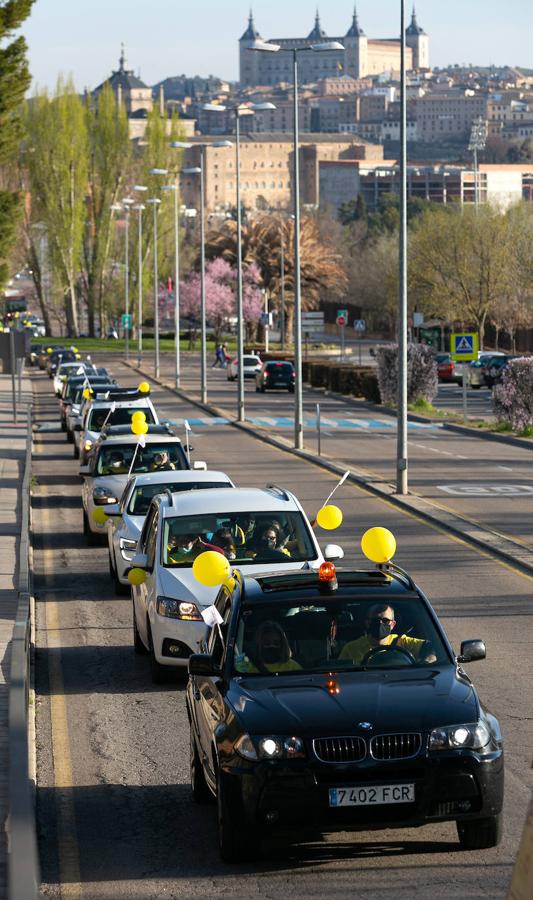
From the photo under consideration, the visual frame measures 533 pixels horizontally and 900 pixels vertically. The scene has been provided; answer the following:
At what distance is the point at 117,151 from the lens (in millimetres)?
127375

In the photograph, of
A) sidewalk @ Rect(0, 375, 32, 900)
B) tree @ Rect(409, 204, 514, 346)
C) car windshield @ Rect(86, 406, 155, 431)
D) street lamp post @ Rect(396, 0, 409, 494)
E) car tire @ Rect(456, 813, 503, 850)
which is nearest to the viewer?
car tire @ Rect(456, 813, 503, 850)

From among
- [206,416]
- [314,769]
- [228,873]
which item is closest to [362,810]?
[314,769]

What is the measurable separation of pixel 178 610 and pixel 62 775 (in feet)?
9.22

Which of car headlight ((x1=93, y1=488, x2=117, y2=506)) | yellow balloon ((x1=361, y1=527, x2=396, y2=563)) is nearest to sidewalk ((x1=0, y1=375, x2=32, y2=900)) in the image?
car headlight ((x1=93, y1=488, x2=117, y2=506))

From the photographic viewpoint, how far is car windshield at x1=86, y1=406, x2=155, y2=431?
106 ft

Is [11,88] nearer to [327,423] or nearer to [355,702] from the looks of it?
[327,423]

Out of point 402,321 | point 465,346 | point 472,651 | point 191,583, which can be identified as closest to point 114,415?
point 402,321

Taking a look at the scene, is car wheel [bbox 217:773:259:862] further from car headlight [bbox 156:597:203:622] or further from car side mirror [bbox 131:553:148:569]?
car side mirror [bbox 131:553:148:569]

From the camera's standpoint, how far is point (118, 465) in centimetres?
2405

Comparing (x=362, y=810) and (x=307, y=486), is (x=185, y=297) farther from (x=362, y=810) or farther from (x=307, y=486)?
(x=362, y=810)

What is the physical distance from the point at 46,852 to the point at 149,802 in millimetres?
1126

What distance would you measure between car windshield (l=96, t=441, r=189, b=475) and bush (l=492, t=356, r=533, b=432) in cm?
2002

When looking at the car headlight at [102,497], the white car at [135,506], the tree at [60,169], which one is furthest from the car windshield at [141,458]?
the tree at [60,169]

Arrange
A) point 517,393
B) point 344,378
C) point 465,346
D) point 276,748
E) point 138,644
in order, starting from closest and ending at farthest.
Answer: point 276,748, point 138,644, point 517,393, point 465,346, point 344,378
